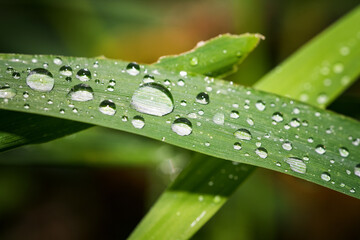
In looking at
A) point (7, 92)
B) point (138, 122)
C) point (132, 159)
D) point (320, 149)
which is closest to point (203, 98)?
point (138, 122)

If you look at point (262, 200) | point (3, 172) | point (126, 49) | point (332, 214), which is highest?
point (126, 49)

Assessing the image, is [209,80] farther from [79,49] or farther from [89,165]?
[79,49]

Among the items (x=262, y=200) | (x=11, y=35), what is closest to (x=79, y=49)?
(x=11, y=35)

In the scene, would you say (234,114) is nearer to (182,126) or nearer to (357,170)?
(182,126)


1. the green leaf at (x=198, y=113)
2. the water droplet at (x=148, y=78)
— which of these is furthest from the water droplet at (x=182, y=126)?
the water droplet at (x=148, y=78)

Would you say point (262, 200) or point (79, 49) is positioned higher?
point (79, 49)

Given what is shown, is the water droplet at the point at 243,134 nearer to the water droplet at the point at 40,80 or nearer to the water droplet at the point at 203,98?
the water droplet at the point at 203,98
